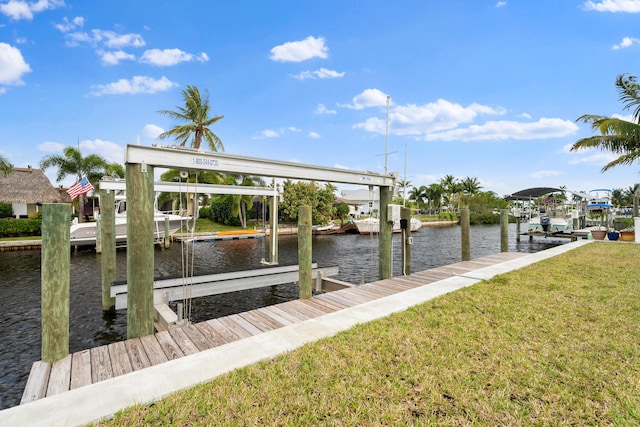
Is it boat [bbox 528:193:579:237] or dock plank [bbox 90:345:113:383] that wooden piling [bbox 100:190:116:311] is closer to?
dock plank [bbox 90:345:113:383]

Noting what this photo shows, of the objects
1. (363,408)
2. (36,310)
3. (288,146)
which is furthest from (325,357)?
(288,146)

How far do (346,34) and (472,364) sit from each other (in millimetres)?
14895

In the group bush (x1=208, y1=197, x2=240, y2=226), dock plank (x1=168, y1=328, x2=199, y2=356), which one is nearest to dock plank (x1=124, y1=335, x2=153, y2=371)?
dock plank (x1=168, y1=328, x2=199, y2=356)

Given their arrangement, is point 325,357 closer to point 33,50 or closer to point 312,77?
point 312,77

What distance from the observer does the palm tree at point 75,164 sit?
26203mm

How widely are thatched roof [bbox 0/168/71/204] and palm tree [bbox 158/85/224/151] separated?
11.2 metres

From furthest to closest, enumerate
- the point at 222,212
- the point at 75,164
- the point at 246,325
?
the point at 222,212
the point at 75,164
the point at 246,325

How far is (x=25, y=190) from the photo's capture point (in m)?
24.2

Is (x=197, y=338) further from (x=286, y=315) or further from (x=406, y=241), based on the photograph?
(x=406, y=241)

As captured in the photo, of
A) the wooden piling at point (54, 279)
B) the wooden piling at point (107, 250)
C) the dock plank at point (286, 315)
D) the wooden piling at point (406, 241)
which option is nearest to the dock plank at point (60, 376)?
the wooden piling at point (54, 279)

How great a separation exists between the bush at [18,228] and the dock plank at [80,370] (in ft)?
77.6

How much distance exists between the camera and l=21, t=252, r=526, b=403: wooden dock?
9.61 feet

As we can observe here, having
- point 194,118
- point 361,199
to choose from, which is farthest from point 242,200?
point 361,199

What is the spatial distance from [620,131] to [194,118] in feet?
86.6
